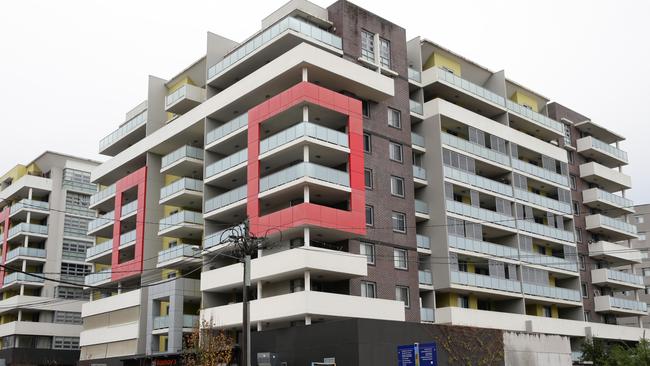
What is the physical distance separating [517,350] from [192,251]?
2429 centimetres

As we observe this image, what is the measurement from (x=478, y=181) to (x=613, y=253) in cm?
2241

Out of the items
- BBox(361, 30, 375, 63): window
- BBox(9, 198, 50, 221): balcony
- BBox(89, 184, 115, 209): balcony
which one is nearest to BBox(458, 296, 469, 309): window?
BBox(361, 30, 375, 63): window

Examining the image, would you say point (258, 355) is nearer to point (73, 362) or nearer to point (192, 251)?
point (192, 251)

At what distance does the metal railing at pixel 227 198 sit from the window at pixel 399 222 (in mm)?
10305

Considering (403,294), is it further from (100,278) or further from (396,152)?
(100,278)

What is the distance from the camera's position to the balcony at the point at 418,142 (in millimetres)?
55300

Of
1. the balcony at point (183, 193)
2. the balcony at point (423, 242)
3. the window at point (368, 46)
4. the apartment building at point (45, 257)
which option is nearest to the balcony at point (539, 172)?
the balcony at point (423, 242)

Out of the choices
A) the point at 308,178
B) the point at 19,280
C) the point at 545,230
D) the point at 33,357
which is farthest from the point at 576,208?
the point at 19,280

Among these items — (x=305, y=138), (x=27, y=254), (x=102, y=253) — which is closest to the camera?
(x=305, y=138)

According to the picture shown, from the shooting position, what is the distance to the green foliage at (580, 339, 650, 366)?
1751 inches

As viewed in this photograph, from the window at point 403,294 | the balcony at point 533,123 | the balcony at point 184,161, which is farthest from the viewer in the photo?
the balcony at point 533,123

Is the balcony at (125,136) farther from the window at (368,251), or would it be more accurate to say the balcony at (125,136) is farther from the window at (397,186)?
the window at (368,251)

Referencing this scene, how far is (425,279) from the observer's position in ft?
172

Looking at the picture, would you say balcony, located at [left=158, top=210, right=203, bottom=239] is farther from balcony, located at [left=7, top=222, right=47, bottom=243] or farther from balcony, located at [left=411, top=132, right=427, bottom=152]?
balcony, located at [left=7, top=222, right=47, bottom=243]
